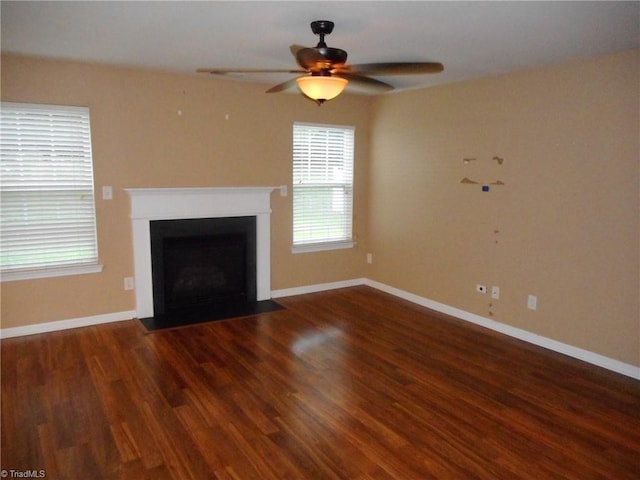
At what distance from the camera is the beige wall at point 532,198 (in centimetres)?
328

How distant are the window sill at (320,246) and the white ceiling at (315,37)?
7.04 ft

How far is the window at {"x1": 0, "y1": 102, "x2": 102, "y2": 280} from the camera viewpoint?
370cm

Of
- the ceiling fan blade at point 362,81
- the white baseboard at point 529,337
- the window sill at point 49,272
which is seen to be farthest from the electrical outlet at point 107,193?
the white baseboard at point 529,337

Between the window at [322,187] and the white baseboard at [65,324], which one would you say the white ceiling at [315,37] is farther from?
the white baseboard at [65,324]

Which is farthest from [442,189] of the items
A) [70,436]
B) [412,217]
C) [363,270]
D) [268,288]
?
[70,436]

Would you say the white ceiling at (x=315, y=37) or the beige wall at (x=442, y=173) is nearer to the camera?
the white ceiling at (x=315, y=37)

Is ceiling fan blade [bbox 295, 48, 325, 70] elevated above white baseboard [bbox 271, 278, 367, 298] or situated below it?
above

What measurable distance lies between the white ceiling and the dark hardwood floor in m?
2.30

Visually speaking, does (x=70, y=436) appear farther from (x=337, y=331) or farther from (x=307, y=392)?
(x=337, y=331)

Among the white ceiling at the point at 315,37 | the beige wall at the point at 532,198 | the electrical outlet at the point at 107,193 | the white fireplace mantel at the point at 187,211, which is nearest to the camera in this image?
the white ceiling at the point at 315,37

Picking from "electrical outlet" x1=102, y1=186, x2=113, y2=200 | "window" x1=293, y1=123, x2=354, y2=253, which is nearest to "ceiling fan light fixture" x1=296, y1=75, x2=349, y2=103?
"electrical outlet" x1=102, y1=186, x2=113, y2=200

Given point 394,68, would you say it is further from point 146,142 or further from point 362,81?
point 146,142

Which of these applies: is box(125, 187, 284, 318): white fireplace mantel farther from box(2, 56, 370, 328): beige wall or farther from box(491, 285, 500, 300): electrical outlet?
box(491, 285, 500, 300): electrical outlet

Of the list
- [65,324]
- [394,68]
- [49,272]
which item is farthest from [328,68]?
[65,324]
